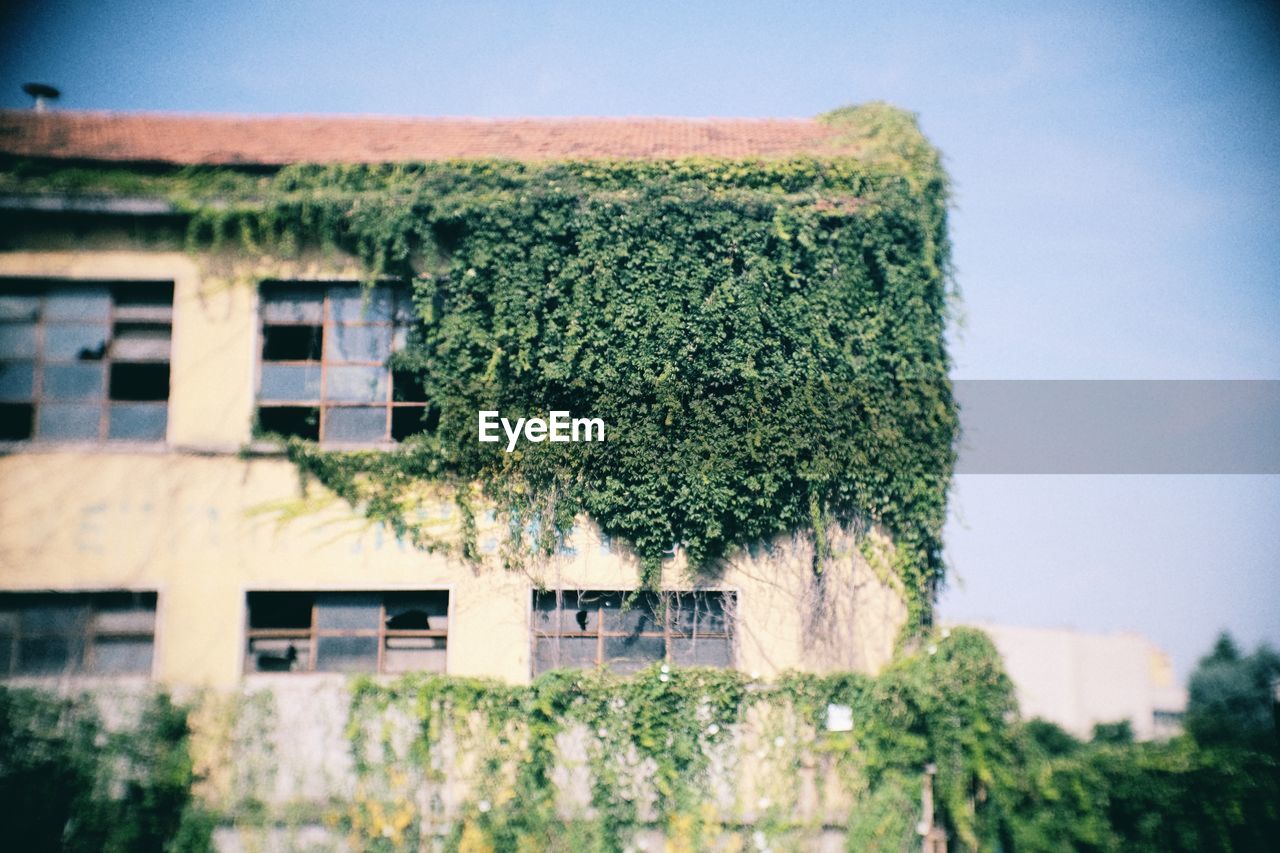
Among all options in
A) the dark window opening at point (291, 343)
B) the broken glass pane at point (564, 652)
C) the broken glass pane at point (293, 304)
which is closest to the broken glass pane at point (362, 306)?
the broken glass pane at point (293, 304)

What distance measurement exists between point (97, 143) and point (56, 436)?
12.7ft

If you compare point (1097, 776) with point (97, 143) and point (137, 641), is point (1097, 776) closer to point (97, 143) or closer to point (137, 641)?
point (137, 641)

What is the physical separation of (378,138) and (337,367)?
11.7 ft

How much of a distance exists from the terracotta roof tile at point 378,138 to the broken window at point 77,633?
209 inches

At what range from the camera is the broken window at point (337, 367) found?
11578mm

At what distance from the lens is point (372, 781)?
8914 mm

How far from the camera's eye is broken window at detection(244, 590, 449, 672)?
11070 mm

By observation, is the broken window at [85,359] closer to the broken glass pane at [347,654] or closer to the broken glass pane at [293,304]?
the broken glass pane at [293,304]

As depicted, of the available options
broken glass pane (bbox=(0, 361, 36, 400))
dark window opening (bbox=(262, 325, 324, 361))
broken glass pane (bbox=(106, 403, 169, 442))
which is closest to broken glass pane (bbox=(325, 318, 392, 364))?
dark window opening (bbox=(262, 325, 324, 361))

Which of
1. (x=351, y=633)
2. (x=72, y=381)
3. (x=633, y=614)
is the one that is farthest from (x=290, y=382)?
(x=633, y=614)

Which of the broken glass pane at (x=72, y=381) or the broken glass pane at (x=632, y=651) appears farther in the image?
the broken glass pane at (x=72, y=381)

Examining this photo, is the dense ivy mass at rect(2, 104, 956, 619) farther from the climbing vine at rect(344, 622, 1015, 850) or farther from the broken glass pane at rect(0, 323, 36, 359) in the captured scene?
the climbing vine at rect(344, 622, 1015, 850)

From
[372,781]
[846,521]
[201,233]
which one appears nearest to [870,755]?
[846,521]

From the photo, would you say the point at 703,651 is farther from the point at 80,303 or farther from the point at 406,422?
the point at 80,303
